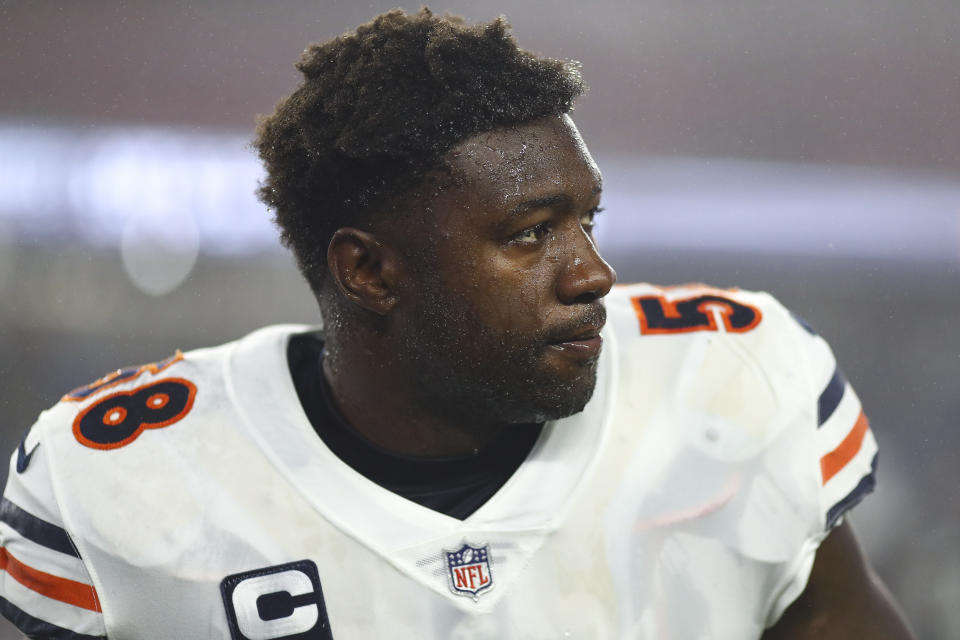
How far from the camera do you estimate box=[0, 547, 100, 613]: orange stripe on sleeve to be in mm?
1196

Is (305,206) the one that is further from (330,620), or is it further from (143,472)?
(330,620)

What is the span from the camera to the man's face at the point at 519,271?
1171mm

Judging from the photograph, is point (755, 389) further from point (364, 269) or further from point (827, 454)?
point (364, 269)

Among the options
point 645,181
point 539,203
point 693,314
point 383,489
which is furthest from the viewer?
point 645,181

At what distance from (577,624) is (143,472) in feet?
1.88

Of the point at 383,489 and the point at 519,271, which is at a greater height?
the point at 519,271

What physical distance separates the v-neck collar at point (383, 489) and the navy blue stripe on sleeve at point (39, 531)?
0.25m

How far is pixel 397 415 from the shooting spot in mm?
1317

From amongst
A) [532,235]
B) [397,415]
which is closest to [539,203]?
[532,235]

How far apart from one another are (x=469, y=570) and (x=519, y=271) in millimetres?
372

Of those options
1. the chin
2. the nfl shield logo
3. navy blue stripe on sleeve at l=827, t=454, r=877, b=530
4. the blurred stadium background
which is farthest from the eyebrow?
the blurred stadium background

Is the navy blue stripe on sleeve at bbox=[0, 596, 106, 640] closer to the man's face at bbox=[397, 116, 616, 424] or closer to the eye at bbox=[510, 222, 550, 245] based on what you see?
the man's face at bbox=[397, 116, 616, 424]

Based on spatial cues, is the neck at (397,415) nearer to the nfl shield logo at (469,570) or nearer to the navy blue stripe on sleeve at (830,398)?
the nfl shield logo at (469,570)

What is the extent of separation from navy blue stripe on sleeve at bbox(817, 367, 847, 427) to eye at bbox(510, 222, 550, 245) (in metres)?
0.47
